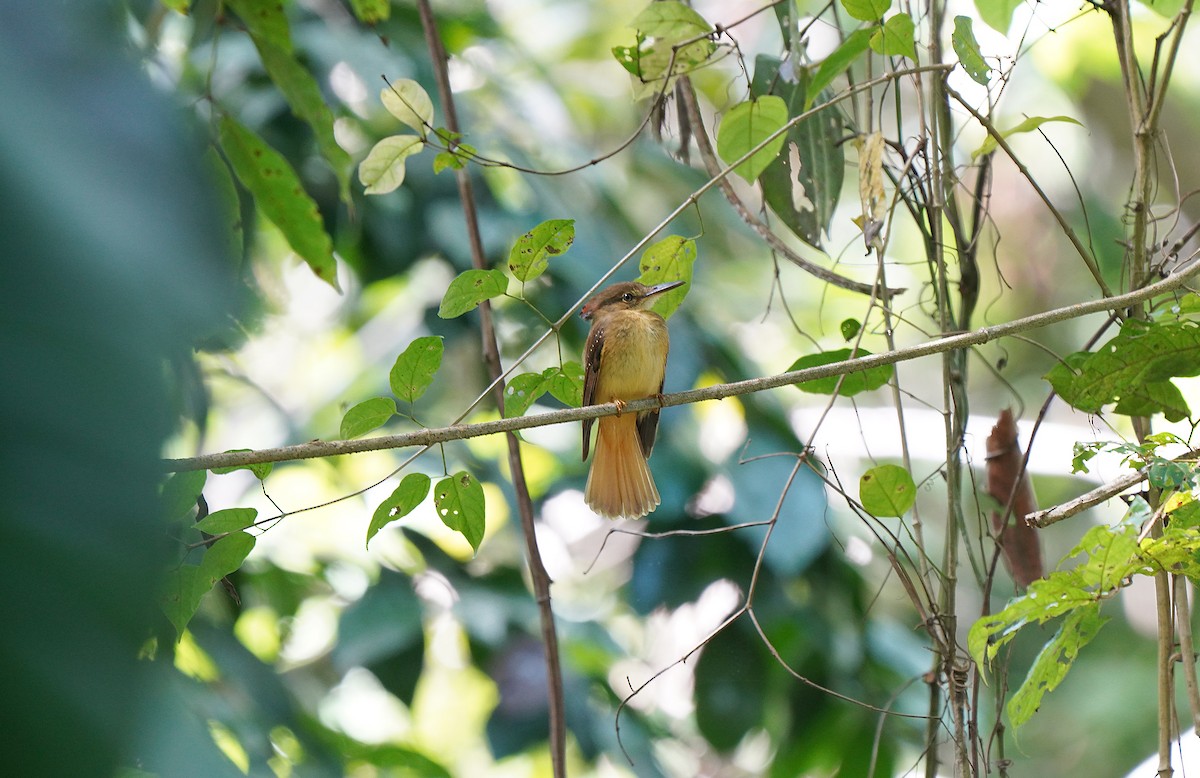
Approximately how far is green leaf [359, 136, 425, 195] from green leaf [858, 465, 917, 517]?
118cm

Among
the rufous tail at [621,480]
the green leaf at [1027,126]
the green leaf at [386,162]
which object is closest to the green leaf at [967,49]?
the green leaf at [1027,126]

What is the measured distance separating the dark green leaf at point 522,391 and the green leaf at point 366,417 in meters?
0.31

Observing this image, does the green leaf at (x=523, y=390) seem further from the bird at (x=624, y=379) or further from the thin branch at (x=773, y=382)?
the bird at (x=624, y=379)

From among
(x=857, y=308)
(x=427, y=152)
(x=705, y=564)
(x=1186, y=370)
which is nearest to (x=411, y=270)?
(x=427, y=152)

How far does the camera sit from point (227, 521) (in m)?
1.86

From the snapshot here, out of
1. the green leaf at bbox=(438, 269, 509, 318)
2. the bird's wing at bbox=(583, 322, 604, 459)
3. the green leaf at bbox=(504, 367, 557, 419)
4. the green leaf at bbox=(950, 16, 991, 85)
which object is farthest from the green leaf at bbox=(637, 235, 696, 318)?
the bird's wing at bbox=(583, 322, 604, 459)

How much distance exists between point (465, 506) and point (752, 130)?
1.06 meters

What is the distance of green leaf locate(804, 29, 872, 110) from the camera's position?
7.27 feet

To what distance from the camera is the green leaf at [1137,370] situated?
2.11 m

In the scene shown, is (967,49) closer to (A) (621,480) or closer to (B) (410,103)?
(B) (410,103)

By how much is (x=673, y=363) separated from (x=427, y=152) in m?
1.30

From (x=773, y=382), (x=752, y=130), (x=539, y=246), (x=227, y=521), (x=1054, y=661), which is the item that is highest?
(x=752, y=130)

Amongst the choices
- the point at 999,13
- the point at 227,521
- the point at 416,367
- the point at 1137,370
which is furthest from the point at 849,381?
the point at 227,521

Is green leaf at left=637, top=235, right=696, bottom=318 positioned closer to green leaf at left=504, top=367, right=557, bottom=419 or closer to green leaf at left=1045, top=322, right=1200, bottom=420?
green leaf at left=504, top=367, right=557, bottom=419
